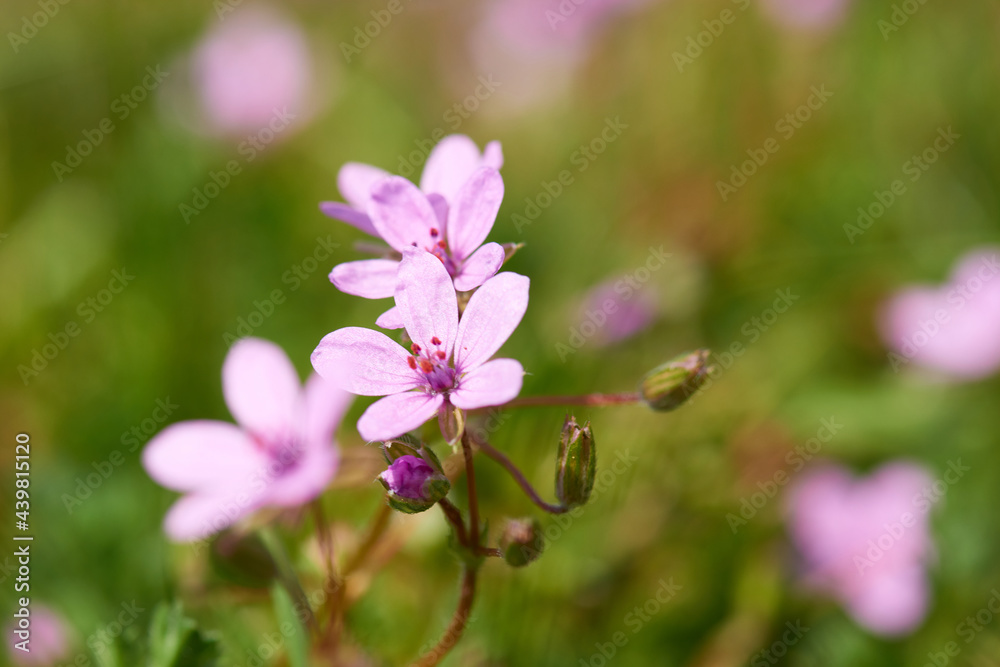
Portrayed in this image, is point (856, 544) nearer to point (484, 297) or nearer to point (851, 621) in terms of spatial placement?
point (851, 621)

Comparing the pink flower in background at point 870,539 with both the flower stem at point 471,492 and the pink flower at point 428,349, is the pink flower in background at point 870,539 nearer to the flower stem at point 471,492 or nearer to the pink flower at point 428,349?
the flower stem at point 471,492

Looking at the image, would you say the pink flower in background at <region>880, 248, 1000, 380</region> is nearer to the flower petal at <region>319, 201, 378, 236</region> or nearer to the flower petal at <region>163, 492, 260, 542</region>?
the flower petal at <region>319, 201, 378, 236</region>

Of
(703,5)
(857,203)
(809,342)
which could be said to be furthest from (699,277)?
(703,5)

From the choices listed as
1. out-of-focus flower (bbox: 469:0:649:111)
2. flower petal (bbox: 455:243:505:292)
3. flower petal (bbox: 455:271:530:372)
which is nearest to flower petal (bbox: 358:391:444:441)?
flower petal (bbox: 455:271:530:372)

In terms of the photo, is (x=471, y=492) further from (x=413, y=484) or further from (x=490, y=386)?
(x=490, y=386)

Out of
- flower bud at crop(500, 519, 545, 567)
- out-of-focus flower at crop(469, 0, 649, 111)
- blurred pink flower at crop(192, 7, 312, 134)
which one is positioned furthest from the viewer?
out-of-focus flower at crop(469, 0, 649, 111)

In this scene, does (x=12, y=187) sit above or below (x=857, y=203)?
above
